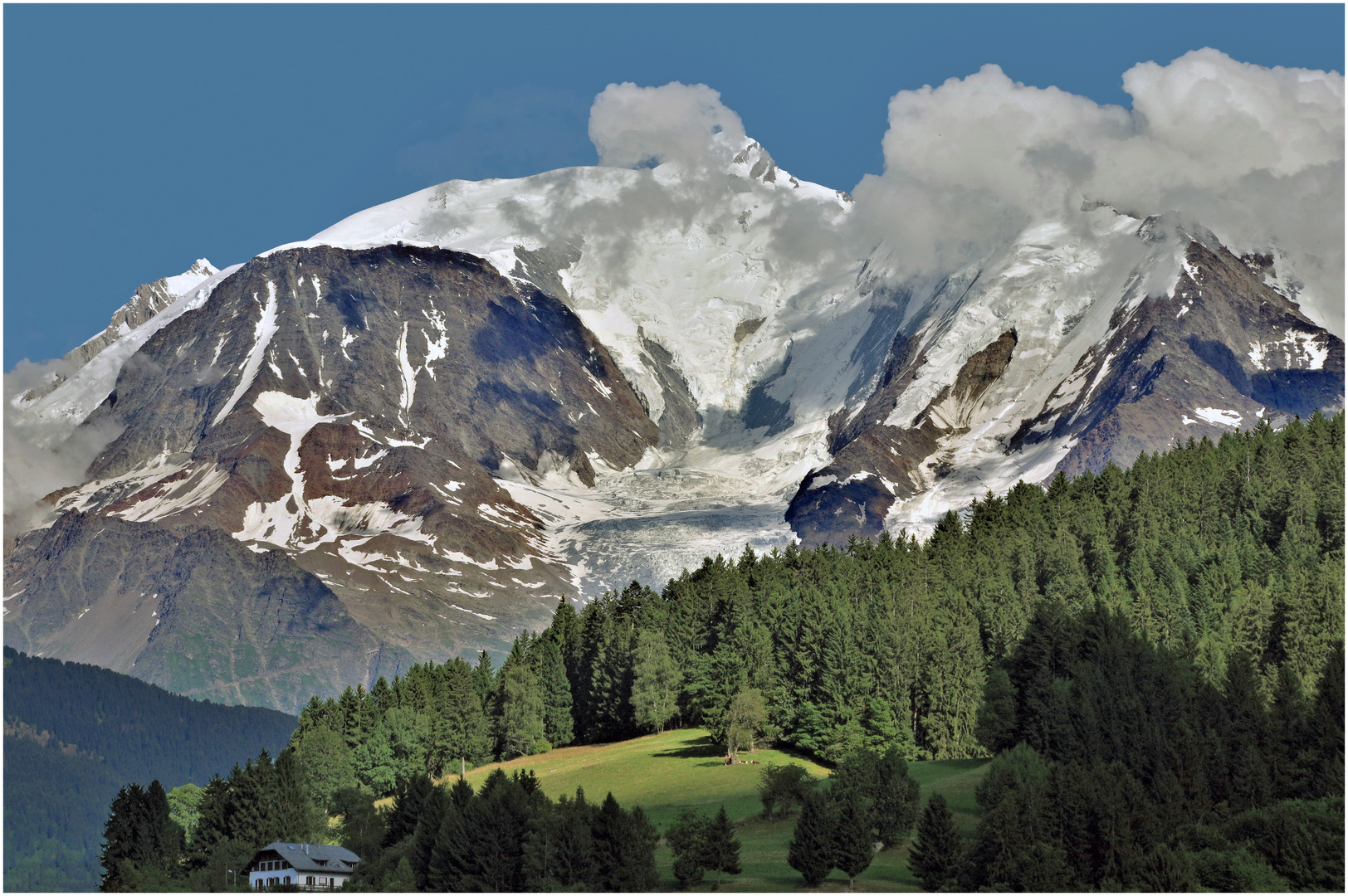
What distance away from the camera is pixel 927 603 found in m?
145

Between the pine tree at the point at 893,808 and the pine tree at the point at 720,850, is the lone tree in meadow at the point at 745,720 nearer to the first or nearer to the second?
the pine tree at the point at 893,808

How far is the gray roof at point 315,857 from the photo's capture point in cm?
10612

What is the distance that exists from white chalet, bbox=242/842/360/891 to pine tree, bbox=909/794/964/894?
3759 centimetres

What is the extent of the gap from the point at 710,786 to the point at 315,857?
3152 centimetres

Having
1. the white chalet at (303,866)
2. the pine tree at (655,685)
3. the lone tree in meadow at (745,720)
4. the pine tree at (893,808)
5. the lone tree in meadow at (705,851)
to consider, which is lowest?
the white chalet at (303,866)

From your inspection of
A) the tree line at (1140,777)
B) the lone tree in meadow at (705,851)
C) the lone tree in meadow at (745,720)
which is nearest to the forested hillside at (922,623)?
the lone tree in meadow at (745,720)

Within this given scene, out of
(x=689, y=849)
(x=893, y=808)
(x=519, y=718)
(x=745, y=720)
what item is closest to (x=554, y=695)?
(x=519, y=718)

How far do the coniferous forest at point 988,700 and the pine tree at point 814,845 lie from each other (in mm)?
190

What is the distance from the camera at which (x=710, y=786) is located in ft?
406

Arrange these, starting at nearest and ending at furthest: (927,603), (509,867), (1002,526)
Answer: (509,867)
(927,603)
(1002,526)

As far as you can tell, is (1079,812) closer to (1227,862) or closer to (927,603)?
(1227,862)

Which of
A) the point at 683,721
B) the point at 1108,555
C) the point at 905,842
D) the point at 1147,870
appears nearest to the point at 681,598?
the point at 683,721

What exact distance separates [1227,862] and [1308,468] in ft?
260

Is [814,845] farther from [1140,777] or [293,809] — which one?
[293,809]
